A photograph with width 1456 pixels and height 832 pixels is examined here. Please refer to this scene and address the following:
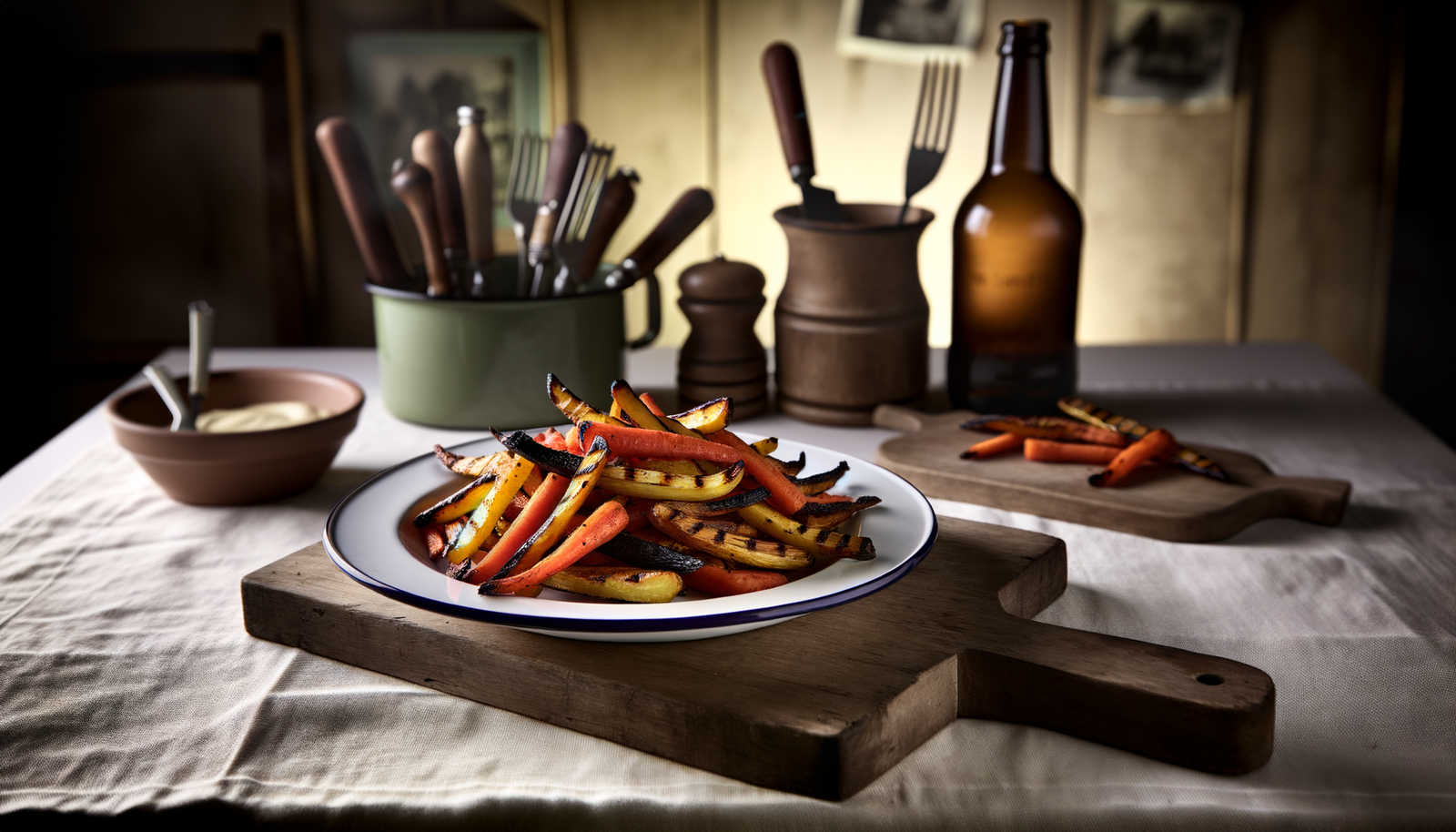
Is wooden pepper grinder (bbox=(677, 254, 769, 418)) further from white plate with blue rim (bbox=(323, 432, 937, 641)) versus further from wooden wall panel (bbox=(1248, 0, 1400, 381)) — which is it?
wooden wall panel (bbox=(1248, 0, 1400, 381))

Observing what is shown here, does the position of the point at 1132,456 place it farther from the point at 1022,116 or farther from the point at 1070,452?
the point at 1022,116

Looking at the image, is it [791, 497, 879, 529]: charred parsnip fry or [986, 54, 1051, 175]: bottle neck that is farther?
[986, 54, 1051, 175]: bottle neck

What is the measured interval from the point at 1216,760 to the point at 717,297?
0.86 m

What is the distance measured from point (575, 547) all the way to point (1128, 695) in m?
0.35

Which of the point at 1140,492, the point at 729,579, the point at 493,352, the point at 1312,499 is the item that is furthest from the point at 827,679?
the point at 493,352

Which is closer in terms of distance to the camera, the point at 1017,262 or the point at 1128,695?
the point at 1128,695

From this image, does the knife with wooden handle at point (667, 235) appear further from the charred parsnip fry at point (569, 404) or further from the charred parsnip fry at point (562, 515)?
the charred parsnip fry at point (562, 515)

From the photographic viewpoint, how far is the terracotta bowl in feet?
3.57

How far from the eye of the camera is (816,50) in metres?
3.30

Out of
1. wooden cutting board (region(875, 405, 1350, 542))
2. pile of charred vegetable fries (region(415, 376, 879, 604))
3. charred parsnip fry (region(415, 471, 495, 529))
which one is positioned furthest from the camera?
wooden cutting board (region(875, 405, 1350, 542))

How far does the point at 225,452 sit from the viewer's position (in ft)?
3.58

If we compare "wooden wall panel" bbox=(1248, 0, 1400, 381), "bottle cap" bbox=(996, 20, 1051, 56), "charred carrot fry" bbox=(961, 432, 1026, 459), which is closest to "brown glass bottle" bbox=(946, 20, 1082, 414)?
"bottle cap" bbox=(996, 20, 1051, 56)

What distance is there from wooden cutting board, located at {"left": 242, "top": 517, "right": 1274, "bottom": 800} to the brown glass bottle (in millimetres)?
562

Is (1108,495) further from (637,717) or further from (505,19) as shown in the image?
(505,19)
